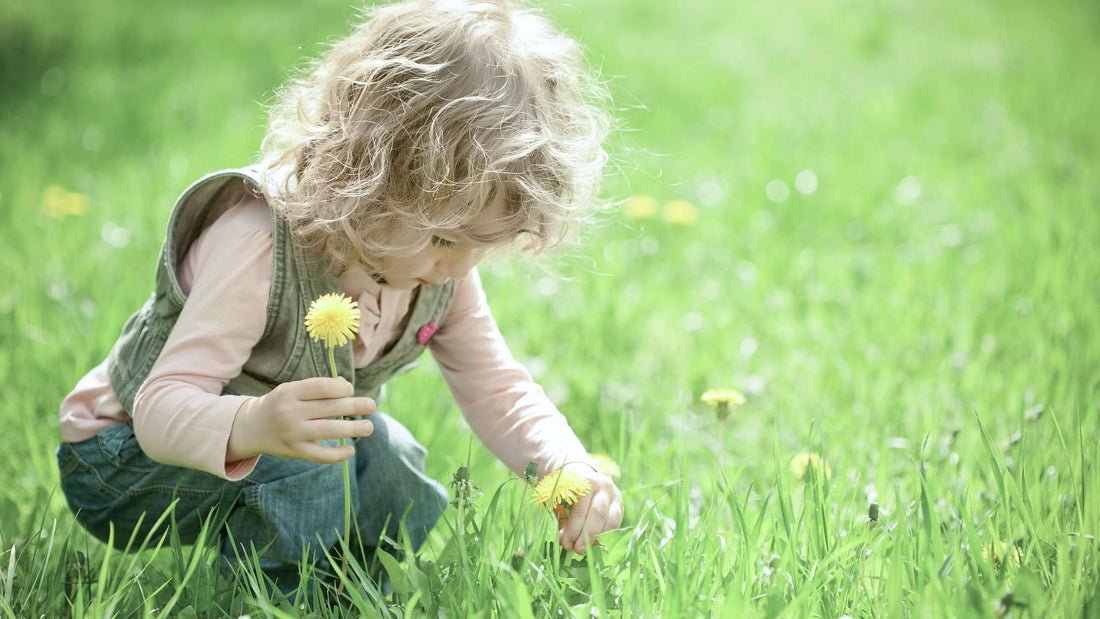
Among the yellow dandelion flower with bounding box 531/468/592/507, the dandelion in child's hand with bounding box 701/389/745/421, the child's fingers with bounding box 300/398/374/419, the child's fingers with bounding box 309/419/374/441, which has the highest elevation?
the child's fingers with bounding box 300/398/374/419

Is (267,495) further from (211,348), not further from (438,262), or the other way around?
(438,262)

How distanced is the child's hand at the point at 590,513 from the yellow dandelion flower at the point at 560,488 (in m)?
0.03

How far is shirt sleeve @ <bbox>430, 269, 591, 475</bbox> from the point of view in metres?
Result: 1.44

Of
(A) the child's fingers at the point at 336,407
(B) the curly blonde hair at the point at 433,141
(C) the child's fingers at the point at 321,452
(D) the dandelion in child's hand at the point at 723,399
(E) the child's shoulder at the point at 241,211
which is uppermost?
(B) the curly blonde hair at the point at 433,141

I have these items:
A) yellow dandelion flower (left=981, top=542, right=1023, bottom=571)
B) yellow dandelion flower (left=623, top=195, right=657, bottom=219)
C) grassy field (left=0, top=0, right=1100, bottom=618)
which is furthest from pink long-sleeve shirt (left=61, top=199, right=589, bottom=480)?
yellow dandelion flower (left=623, top=195, right=657, bottom=219)

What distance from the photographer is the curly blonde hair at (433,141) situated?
1.20 meters

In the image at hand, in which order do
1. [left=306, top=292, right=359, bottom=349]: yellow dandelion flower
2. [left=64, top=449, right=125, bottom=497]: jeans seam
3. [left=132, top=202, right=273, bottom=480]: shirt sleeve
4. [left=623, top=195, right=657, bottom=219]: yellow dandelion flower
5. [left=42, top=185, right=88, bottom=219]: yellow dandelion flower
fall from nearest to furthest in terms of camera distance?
[left=306, top=292, right=359, bottom=349]: yellow dandelion flower
[left=132, top=202, right=273, bottom=480]: shirt sleeve
[left=64, top=449, right=125, bottom=497]: jeans seam
[left=42, top=185, right=88, bottom=219]: yellow dandelion flower
[left=623, top=195, right=657, bottom=219]: yellow dandelion flower

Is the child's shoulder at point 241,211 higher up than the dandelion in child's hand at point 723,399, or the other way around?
the child's shoulder at point 241,211

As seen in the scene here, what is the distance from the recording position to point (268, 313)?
1274 mm

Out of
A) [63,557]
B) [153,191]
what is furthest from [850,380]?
[153,191]

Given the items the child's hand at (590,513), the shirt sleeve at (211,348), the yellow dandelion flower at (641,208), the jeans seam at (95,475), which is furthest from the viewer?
the yellow dandelion flower at (641,208)

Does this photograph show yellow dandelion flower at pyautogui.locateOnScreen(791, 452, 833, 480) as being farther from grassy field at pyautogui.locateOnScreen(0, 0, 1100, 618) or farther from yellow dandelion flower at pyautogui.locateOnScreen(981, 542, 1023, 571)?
yellow dandelion flower at pyautogui.locateOnScreen(981, 542, 1023, 571)

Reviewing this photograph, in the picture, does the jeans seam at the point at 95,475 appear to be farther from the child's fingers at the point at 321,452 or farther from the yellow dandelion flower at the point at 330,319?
the yellow dandelion flower at the point at 330,319

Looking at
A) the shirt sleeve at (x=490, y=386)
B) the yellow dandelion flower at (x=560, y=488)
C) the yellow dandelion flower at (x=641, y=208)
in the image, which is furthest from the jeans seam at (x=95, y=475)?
the yellow dandelion flower at (x=641, y=208)
